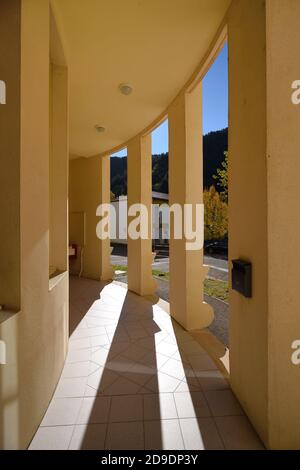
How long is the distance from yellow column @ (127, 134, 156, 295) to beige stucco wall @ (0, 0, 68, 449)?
3218 mm

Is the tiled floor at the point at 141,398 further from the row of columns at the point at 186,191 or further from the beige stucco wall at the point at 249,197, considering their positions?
the row of columns at the point at 186,191

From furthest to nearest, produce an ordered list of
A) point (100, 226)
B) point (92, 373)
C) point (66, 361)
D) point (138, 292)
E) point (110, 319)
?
point (100, 226) < point (138, 292) < point (110, 319) < point (66, 361) < point (92, 373)

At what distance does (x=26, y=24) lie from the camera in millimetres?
1585

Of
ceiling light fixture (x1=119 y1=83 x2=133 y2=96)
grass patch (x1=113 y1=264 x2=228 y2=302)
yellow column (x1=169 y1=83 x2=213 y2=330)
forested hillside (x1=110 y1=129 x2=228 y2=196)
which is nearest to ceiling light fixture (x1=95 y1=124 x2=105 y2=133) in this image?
ceiling light fixture (x1=119 y1=83 x2=133 y2=96)

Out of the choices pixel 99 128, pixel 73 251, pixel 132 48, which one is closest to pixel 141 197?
pixel 99 128

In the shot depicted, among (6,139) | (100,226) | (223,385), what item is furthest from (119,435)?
(100,226)

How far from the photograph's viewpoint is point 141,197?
518cm

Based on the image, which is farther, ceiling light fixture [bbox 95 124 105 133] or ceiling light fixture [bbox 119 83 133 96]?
ceiling light fixture [bbox 95 124 105 133]

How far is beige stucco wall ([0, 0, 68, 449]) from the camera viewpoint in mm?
1405

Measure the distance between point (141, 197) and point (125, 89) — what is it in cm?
215

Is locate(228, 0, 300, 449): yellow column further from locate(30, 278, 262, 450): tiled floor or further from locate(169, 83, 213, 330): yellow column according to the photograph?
locate(169, 83, 213, 330): yellow column

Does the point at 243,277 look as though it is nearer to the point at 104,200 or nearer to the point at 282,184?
the point at 282,184
